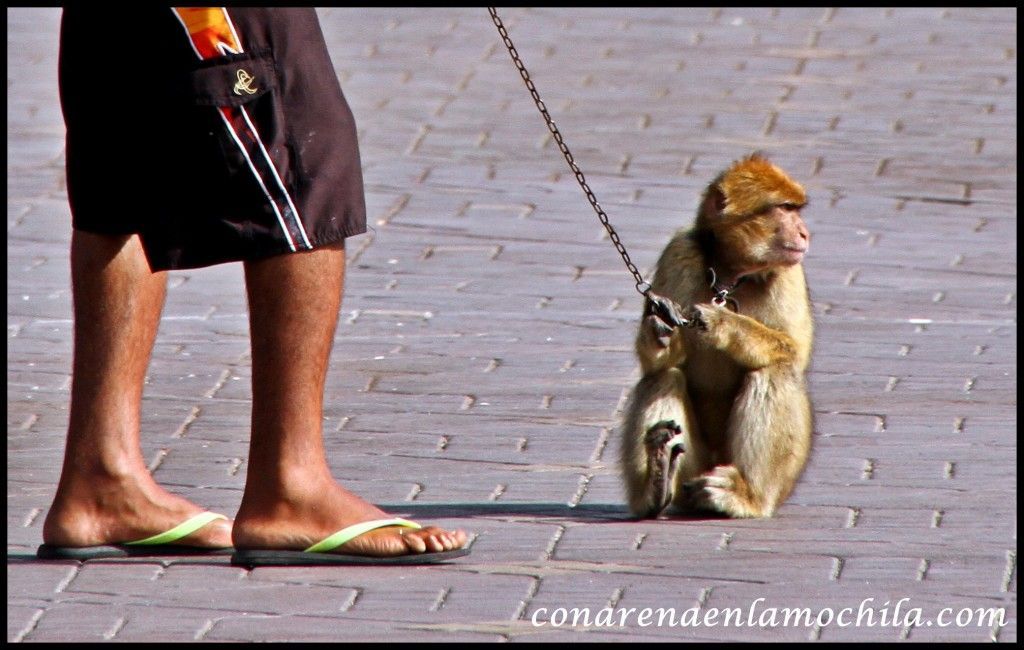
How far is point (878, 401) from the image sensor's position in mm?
5844

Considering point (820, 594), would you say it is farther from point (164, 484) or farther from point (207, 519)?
point (164, 484)

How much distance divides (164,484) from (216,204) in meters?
1.20

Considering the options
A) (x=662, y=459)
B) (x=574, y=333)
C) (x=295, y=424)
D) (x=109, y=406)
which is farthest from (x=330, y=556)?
(x=574, y=333)

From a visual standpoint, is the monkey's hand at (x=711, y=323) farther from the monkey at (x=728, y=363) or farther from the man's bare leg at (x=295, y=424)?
the man's bare leg at (x=295, y=424)

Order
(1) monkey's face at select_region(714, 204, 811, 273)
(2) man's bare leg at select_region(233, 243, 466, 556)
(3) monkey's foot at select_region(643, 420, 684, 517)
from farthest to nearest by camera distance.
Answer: (1) monkey's face at select_region(714, 204, 811, 273) < (3) monkey's foot at select_region(643, 420, 684, 517) < (2) man's bare leg at select_region(233, 243, 466, 556)

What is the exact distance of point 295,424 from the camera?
427cm

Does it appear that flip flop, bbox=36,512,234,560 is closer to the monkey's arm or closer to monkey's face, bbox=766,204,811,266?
the monkey's arm

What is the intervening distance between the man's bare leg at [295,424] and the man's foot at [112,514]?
0.66 feet

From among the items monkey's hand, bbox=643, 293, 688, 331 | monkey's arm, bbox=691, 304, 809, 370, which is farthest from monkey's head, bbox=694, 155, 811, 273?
monkey's hand, bbox=643, 293, 688, 331

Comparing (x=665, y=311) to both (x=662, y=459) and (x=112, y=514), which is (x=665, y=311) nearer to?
(x=662, y=459)

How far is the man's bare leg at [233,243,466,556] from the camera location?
13.8 feet

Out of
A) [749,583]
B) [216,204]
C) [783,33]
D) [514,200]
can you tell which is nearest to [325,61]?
[216,204]

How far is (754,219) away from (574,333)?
177cm

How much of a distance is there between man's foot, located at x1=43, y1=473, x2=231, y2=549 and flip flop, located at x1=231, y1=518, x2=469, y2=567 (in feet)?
0.66
